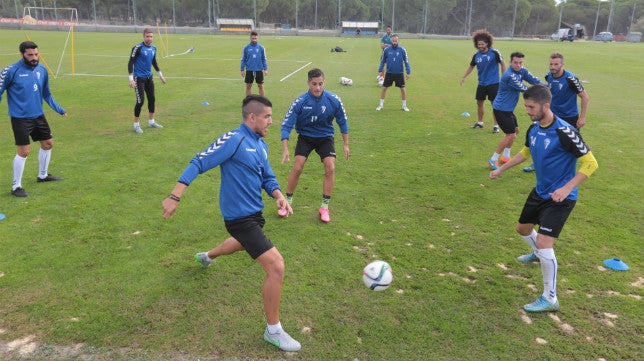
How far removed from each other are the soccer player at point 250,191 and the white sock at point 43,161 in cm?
583

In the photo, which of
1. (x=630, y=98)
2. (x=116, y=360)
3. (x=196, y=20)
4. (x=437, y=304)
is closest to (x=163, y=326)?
(x=116, y=360)

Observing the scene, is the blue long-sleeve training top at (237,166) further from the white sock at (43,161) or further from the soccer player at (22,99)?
the white sock at (43,161)

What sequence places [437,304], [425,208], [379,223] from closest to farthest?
[437,304], [379,223], [425,208]

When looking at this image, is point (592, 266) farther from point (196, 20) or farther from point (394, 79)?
point (196, 20)

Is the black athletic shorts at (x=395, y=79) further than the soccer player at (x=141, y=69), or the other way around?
the black athletic shorts at (x=395, y=79)

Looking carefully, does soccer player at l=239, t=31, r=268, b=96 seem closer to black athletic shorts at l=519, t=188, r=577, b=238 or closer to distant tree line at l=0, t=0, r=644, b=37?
black athletic shorts at l=519, t=188, r=577, b=238

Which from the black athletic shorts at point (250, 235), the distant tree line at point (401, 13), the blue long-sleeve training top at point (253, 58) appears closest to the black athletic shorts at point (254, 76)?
the blue long-sleeve training top at point (253, 58)

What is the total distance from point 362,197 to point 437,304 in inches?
136

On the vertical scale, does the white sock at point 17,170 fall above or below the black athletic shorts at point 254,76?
below

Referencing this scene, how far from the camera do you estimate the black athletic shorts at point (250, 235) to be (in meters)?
4.51

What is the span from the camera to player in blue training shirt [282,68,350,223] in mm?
7324

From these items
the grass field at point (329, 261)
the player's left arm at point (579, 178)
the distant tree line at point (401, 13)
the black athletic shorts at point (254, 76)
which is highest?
the distant tree line at point (401, 13)

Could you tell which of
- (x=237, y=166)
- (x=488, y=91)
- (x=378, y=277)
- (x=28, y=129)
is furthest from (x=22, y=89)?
(x=488, y=91)

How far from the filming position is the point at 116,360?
4309 millimetres
